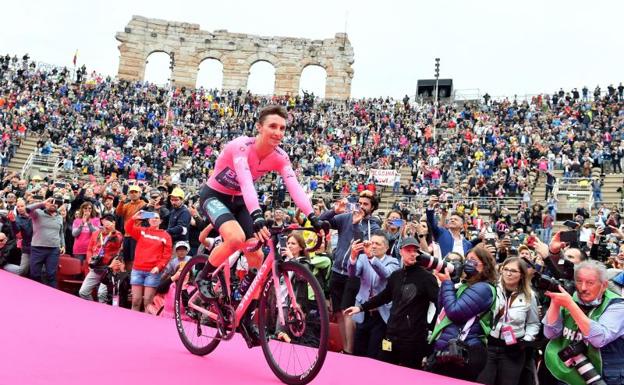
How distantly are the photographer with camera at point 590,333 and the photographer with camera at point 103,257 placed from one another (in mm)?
6784

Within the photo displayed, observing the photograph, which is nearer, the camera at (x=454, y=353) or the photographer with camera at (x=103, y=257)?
the camera at (x=454, y=353)

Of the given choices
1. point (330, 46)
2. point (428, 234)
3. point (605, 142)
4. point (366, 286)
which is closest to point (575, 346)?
point (366, 286)

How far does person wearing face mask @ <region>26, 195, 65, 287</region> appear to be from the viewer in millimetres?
9805

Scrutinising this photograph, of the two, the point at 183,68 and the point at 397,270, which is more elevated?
the point at 183,68

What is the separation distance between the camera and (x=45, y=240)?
9812 mm

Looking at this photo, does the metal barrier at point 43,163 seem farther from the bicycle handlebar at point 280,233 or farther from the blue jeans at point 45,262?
the bicycle handlebar at point 280,233

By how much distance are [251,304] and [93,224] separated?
6877 mm

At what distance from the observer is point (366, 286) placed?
6.84 metres

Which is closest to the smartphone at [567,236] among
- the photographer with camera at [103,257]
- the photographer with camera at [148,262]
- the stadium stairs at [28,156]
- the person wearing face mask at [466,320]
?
the person wearing face mask at [466,320]

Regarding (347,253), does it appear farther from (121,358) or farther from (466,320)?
(121,358)

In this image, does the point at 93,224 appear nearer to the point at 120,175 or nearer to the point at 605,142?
the point at 120,175

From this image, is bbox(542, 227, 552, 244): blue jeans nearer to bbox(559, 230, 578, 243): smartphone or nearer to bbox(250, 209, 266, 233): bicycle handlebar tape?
bbox(559, 230, 578, 243): smartphone

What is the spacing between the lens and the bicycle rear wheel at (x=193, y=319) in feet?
16.6

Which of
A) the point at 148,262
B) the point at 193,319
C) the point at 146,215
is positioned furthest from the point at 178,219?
the point at 193,319
